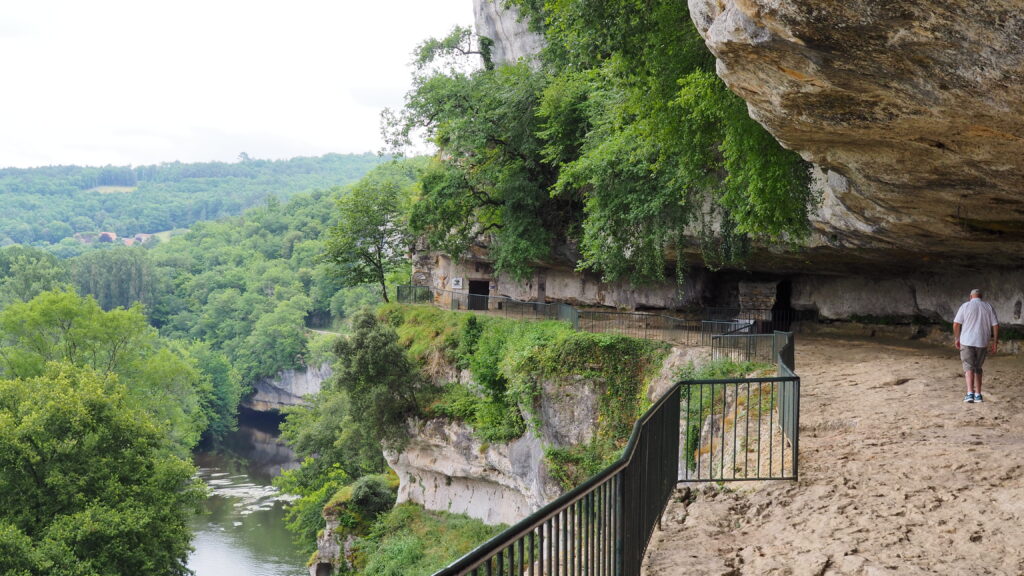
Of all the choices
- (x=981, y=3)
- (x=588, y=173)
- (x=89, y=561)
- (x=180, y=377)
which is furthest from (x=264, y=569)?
(x=981, y=3)

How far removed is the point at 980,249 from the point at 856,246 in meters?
2.48

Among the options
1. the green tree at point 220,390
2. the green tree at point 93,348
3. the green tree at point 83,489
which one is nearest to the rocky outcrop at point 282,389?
the green tree at point 220,390

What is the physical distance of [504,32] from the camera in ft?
106

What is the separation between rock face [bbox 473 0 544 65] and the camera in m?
30.4

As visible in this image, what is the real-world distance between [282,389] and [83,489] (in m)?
51.5

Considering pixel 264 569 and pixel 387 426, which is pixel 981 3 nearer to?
pixel 387 426

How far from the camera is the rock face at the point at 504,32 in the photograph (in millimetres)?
30422

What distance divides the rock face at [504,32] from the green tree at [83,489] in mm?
19003

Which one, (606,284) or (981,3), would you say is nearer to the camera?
(981,3)

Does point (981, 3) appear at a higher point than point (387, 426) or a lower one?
higher

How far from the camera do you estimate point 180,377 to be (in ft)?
125

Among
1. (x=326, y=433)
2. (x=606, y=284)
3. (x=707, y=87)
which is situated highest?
(x=707, y=87)

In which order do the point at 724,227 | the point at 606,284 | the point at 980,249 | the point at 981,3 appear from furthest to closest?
the point at 606,284 < the point at 724,227 < the point at 980,249 < the point at 981,3

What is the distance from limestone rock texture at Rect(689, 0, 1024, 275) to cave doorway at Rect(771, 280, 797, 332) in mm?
15603
